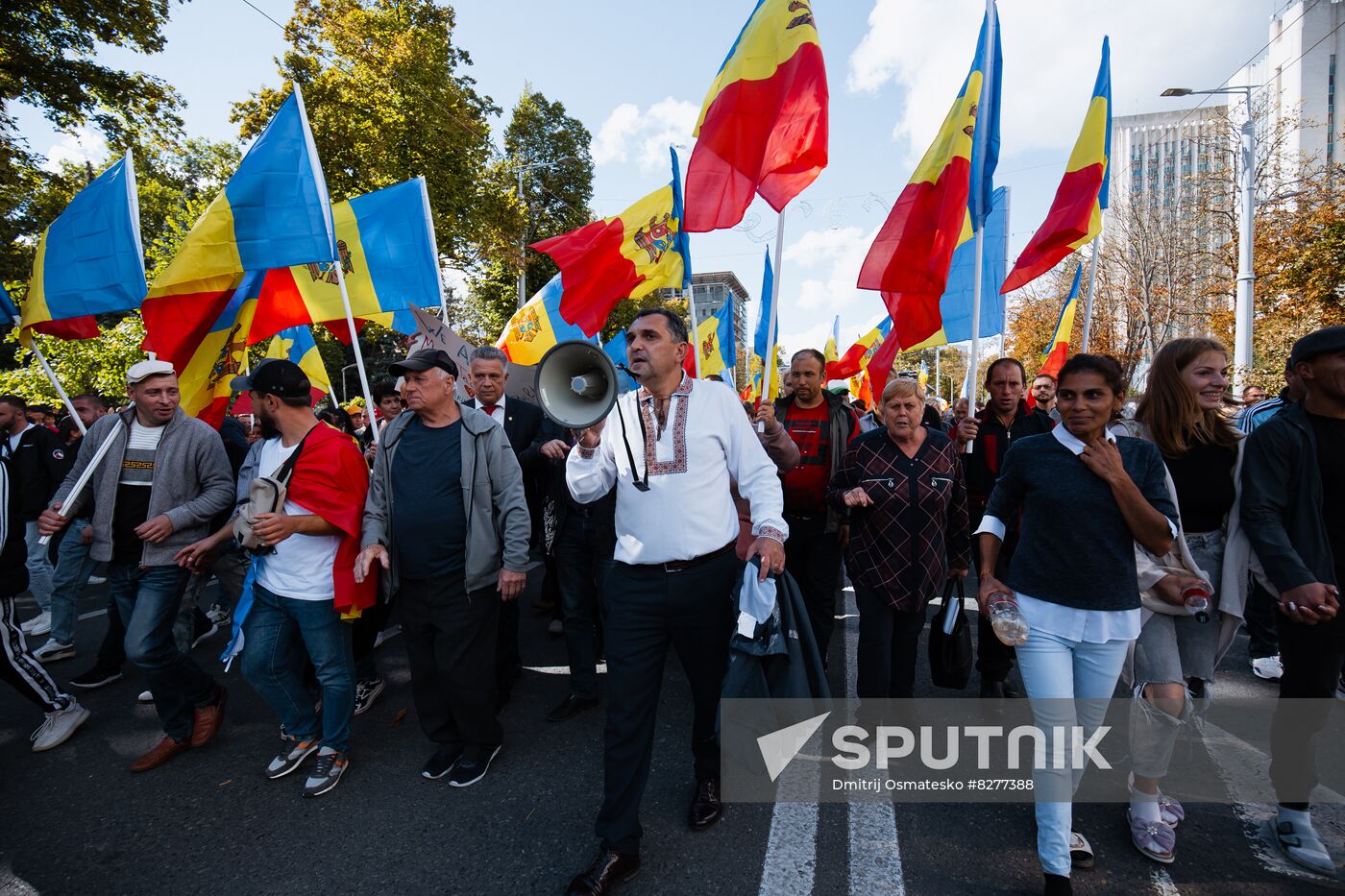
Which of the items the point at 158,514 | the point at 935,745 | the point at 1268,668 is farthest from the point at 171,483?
the point at 1268,668

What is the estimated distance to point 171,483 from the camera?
3572mm

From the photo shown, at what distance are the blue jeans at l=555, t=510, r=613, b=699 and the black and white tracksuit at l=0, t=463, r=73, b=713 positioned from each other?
9.49 ft

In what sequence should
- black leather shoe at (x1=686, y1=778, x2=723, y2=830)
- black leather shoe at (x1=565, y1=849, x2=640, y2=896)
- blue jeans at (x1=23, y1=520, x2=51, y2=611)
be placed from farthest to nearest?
blue jeans at (x1=23, y1=520, x2=51, y2=611)
black leather shoe at (x1=686, y1=778, x2=723, y2=830)
black leather shoe at (x1=565, y1=849, x2=640, y2=896)

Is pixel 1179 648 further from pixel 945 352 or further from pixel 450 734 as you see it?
pixel 945 352

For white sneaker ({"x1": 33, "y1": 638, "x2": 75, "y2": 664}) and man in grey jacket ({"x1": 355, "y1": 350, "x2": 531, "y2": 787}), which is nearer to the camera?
man in grey jacket ({"x1": 355, "y1": 350, "x2": 531, "y2": 787})

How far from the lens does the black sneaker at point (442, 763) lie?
330cm

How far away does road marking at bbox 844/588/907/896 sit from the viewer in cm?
244

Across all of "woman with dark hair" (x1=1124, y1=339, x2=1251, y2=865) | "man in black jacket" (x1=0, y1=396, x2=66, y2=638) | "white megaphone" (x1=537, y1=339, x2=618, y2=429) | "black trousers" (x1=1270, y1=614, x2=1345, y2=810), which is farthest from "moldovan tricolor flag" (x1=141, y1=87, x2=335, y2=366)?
"black trousers" (x1=1270, y1=614, x2=1345, y2=810)

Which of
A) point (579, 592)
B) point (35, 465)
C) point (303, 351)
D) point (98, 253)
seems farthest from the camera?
point (303, 351)

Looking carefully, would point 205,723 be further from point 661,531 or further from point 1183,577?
point 1183,577

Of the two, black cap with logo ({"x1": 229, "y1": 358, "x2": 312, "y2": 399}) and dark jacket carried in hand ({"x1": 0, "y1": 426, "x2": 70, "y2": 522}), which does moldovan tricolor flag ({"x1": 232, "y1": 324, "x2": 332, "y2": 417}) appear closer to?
dark jacket carried in hand ({"x1": 0, "y1": 426, "x2": 70, "y2": 522})

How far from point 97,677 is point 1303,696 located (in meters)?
6.75

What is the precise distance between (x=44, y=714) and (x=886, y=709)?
196 inches

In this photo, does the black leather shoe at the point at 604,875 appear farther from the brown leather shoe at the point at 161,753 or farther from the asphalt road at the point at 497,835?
the brown leather shoe at the point at 161,753
